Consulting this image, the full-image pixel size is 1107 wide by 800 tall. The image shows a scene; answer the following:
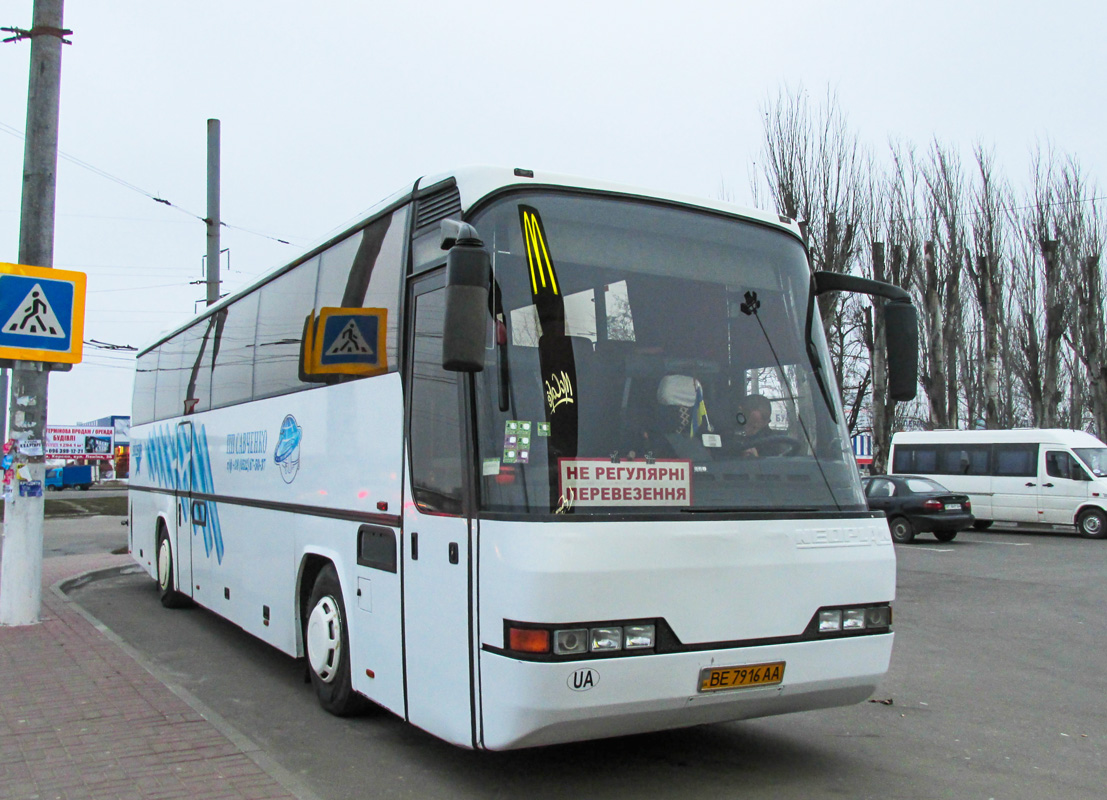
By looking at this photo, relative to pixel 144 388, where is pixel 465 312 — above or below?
below

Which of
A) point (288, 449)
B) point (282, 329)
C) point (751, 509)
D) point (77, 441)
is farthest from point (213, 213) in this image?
point (77, 441)

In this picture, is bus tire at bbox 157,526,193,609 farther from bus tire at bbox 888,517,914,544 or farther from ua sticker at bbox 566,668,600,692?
bus tire at bbox 888,517,914,544

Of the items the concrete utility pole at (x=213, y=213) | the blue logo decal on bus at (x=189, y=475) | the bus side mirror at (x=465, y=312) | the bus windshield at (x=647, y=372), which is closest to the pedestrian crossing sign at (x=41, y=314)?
the blue logo decal on bus at (x=189, y=475)

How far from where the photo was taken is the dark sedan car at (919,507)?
75.5 ft

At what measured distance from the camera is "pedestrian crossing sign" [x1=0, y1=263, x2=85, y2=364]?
992cm

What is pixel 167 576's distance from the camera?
11688 millimetres

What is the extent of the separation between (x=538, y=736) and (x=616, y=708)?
1.23ft

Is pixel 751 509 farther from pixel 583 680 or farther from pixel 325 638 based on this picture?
pixel 325 638

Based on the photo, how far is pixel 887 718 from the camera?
6949 mm

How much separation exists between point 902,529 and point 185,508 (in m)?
17.5

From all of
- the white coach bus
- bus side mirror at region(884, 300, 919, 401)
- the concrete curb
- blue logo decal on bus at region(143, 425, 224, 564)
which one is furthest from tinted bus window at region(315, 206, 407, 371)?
blue logo decal on bus at region(143, 425, 224, 564)

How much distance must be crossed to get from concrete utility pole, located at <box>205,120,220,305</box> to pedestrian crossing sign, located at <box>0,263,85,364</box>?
8.58 meters

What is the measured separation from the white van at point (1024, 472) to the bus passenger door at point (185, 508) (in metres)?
21.7

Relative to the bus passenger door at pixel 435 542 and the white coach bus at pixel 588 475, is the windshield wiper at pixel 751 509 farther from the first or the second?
Result: the bus passenger door at pixel 435 542
